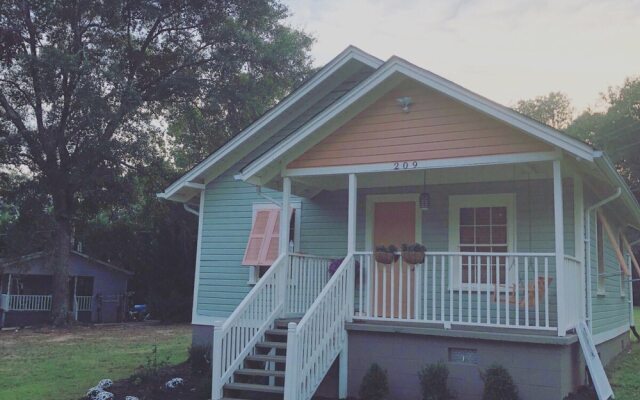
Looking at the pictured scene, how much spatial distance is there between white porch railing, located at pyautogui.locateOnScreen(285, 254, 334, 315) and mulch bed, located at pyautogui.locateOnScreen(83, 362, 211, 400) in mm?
1803

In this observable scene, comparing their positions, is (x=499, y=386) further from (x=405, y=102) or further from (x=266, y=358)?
(x=405, y=102)

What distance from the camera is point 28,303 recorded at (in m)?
26.7

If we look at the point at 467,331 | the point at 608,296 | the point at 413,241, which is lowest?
the point at 467,331

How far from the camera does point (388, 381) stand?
825 centimetres

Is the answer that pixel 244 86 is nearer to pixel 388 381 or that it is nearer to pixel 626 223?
pixel 626 223

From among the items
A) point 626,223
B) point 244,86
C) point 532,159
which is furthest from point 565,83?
point 532,159

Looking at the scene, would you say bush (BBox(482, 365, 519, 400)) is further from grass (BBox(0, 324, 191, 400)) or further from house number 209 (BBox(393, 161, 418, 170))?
grass (BBox(0, 324, 191, 400))

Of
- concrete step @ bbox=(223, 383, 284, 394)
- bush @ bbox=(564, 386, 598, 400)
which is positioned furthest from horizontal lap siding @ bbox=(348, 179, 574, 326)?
concrete step @ bbox=(223, 383, 284, 394)

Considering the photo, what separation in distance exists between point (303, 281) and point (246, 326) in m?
1.64

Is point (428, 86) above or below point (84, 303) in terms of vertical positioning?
above

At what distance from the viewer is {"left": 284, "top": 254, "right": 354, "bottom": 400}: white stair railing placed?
24.3ft

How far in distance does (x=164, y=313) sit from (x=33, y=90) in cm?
1124

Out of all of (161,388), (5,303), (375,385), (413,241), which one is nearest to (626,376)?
(413,241)

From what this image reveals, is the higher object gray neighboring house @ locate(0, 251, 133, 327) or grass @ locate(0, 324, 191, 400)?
gray neighboring house @ locate(0, 251, 133, 327)
